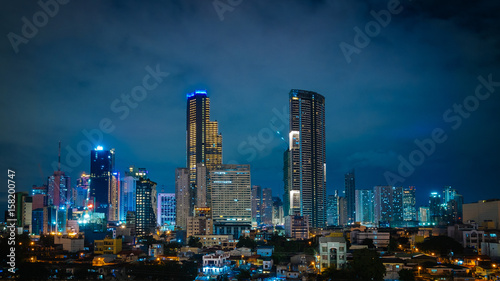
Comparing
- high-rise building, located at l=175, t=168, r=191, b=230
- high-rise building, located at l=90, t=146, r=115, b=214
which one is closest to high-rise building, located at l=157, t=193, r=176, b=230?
high-rise building, located at l=175, t=168, r=191, b=230

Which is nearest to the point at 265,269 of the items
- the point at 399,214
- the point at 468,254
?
the point at 468,254

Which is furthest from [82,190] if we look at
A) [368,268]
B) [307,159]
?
[368,268]

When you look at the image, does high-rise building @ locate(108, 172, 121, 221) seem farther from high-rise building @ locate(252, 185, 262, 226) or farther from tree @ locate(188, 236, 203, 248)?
tree @ locate(188, 236, 203, 248)

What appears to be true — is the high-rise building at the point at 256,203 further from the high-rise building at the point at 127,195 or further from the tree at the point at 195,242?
the tree at the point at 195,242

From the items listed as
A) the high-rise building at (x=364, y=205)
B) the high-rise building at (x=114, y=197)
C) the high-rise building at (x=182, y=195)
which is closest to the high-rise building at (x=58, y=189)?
the high-rise building at (x=114, y=197)

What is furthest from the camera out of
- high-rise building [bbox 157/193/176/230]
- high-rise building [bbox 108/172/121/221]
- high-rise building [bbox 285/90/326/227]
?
high-rise building [bbox 108/172/121/221]

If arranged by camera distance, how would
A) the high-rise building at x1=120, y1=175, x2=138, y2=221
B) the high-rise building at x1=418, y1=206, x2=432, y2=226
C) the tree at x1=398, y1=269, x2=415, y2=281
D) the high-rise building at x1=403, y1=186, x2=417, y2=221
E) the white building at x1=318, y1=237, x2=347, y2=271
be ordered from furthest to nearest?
the high-rise building at x1=120, y1=175, x2=138, y2=221
the high-rise building at x1=403, y1=186, x2=417, y2=221
the high-rise building at x1=418, y1=206, x2=432, y2=226
the white building at x1=318, y1=237, x2=347, y2=271
the tree at x1=398, y1=269, x2=415, y2=281

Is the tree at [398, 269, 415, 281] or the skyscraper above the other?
the skyscraper
